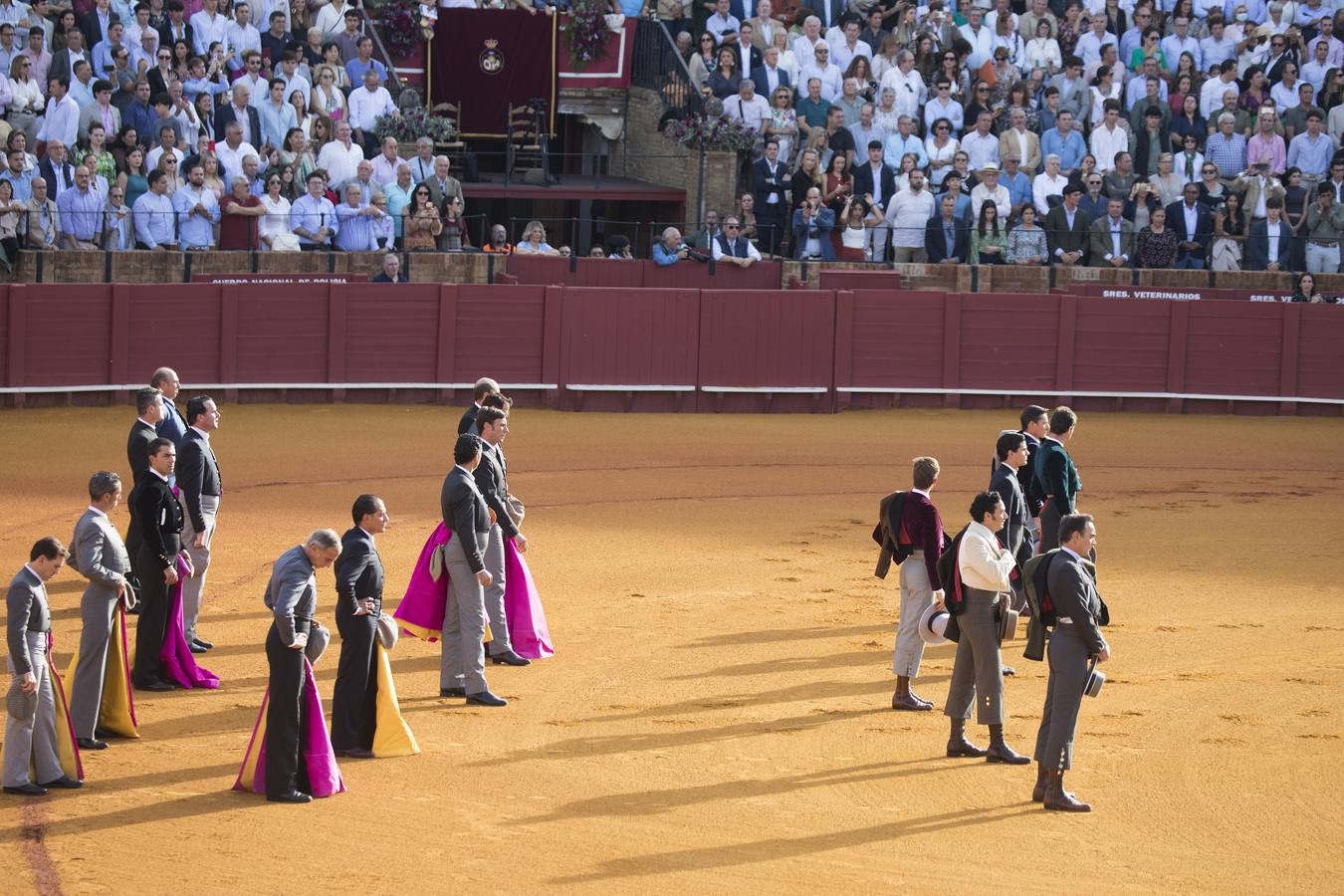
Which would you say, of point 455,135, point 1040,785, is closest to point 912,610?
point 1040,785

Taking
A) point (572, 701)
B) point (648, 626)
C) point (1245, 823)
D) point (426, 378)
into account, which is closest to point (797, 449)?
point (426, 378)

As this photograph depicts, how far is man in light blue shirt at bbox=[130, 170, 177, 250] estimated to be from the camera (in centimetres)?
2178

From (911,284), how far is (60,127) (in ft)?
35.4

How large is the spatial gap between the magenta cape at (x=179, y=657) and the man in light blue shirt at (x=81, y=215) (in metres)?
11.5

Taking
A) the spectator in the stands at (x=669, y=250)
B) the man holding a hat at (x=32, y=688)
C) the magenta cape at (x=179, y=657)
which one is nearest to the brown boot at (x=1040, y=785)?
the man holding a hat at (x=32, y=688)

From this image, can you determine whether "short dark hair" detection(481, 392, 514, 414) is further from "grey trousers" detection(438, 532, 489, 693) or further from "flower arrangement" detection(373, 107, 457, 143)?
"flower arrangement" detection(373, 107, 457, 143)

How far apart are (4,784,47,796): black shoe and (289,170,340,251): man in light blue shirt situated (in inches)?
576

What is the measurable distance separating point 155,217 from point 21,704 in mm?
14056

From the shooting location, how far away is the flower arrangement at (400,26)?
27438 millimetres

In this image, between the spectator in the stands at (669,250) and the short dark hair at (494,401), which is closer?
the short dark hair at (494,401)

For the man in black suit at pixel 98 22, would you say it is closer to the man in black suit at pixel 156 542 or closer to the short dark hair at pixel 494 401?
the short dark hair at pixel 494 401

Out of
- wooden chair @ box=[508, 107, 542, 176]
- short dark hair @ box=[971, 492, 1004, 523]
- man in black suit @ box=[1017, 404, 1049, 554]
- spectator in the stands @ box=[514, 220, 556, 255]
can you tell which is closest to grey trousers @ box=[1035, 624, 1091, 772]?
short dark hair @ box=[971, 492, 1004, 523]

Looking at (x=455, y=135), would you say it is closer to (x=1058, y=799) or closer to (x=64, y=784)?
(x=64, y=784)

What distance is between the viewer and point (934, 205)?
25000 mm
